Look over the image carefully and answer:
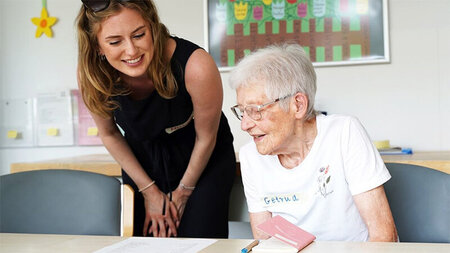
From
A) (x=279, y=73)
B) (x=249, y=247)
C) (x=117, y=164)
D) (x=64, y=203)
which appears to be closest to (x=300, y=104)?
(x=279, y=73)

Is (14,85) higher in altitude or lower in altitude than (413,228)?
higher

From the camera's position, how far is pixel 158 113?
159cm

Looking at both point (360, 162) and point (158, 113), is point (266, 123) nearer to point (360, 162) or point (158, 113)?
point (360, 162)

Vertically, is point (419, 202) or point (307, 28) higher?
point (307, 28)

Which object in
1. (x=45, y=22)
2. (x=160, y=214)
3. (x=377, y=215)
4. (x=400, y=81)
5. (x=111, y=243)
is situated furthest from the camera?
(x=45, y=22)

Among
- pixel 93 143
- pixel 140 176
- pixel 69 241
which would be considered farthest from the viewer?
pixel 93 143

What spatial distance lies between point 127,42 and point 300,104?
1.67ft

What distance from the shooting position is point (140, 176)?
166 cm

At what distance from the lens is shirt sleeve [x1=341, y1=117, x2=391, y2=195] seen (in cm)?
124

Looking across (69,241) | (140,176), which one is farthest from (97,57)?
(69,241)

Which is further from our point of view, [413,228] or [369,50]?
[369,50]

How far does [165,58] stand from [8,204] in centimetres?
64

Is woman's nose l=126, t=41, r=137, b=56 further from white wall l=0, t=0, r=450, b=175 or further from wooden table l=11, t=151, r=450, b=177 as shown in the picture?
white wall l=0, t=0, r=450, b=175

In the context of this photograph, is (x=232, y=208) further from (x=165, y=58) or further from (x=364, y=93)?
(x=364, y=93)
